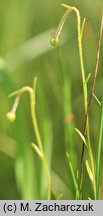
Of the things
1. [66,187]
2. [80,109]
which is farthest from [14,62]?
[66,187]

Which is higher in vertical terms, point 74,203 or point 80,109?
point 80,109

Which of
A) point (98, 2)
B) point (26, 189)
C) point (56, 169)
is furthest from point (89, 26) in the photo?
point (26, 189)

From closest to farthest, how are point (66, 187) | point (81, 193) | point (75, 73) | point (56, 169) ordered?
point (81, 193) → point (66, 187) → point (56, 169) → point (75, 73)

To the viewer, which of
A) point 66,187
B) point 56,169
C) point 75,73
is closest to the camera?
point 66,187

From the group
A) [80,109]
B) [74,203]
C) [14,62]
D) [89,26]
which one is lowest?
[74,203]

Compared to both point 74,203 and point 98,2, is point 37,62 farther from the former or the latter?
point 74,203

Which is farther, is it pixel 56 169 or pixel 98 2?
pixel 98 2
